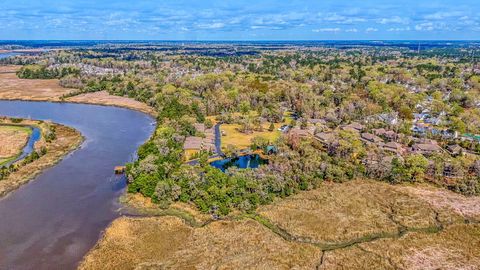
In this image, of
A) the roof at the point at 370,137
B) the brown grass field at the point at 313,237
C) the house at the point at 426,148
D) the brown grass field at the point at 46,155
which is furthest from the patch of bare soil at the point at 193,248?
the roof at the point at 370,137

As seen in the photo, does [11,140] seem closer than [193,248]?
No

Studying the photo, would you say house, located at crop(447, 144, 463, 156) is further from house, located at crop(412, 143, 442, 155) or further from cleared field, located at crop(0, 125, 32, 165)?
cleared field, located at crop(0, 125, 32, 165)

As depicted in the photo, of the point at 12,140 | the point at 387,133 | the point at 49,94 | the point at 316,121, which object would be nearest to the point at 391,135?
the point at 387,133

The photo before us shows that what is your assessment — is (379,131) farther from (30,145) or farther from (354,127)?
(30,145)

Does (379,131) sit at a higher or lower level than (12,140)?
higher

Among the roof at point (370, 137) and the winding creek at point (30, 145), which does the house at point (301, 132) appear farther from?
the winding creek at point (30, 145)

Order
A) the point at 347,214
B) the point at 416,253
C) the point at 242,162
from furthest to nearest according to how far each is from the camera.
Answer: the point at 242,162
the point at 347,214
the point at 416,253

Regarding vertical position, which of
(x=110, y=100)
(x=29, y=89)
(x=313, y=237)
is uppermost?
(x=29, y=89)

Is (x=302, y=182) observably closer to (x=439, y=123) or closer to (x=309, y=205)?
(x=309, y=205)
